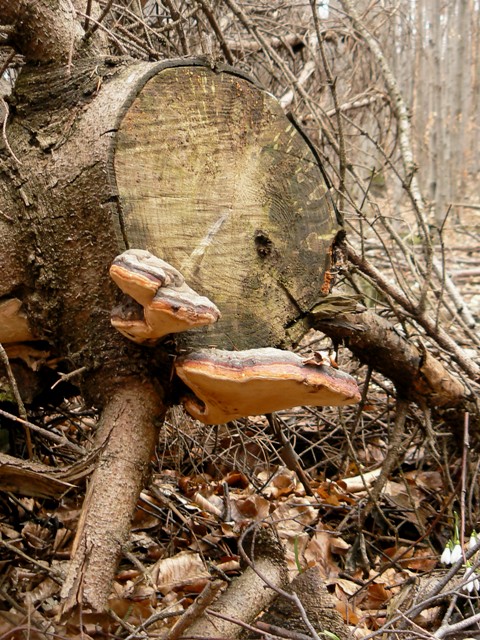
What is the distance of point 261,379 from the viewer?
1.92 m

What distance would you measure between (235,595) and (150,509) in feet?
3.41

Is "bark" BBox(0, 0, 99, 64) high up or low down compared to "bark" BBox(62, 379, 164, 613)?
up

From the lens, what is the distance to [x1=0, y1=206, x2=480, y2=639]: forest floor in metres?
2.29

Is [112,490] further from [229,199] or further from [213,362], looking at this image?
[229,199]

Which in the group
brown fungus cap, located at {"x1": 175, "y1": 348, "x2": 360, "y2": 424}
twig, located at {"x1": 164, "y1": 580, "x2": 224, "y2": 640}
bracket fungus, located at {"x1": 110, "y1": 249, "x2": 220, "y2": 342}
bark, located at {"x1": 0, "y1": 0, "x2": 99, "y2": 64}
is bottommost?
twig, located at {"x1": 164, "y1": 580, "x2": 224, "y2": 640}

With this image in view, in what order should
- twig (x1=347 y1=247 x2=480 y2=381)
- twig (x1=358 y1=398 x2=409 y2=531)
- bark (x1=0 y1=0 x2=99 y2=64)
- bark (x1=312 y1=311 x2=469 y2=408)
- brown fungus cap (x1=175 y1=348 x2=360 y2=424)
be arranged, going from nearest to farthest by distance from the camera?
brown fungus cap (x1=175 y1=348 x2=360 y2=424)
bark (x1=0 y1=0 x2=99 y2=64)
bark (x1=312 y1=311 x2=469 y2=408)
twig (x1=358 y1=398 x2=409 y2=531)
twig (x1=347 y1=247 x2=480 y2=381)

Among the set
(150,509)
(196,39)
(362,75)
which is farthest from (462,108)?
(150,509)

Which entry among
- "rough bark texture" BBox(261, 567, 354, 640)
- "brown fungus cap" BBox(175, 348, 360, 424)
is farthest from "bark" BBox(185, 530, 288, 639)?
"brown fungus cap" BBox(175, 348, 360, 424)

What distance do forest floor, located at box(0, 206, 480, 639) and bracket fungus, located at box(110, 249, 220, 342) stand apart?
0.65 metres

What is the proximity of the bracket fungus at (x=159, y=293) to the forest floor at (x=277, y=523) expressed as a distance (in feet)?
2.14

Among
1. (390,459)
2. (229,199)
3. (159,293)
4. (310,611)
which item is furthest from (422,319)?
(159,293)

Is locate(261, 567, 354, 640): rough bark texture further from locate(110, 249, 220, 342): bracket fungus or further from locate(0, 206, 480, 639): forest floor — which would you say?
locate(110, 249, 220, 342): bracket fungus

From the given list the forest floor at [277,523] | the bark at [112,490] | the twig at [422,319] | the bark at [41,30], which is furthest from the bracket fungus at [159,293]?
the twig at [422,319]

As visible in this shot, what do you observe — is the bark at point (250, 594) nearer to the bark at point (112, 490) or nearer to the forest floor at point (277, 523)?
the forest floor at point (277, 523)
